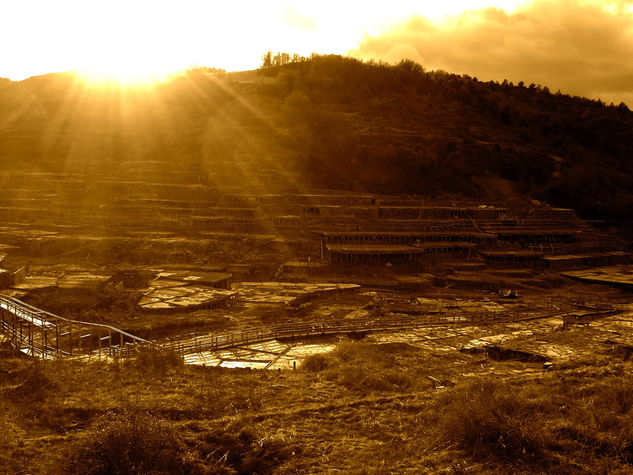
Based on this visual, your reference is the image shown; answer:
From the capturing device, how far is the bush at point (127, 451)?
6.79 metres

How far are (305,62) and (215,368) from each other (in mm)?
83322

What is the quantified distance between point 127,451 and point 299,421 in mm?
2918

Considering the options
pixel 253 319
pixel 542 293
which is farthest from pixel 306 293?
pixel 542 293

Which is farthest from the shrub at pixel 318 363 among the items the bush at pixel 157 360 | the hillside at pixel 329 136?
the hillside at pixel 329 136

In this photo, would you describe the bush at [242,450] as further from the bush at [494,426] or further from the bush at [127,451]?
the bush at [494,426]

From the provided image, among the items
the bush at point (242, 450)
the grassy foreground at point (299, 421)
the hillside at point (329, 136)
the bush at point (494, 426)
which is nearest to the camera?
the grassy foreground at point (299, 421)

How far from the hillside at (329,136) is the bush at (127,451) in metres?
39.4

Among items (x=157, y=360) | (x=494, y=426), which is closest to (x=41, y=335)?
(x=157, y=360)

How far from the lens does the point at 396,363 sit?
14.2 metres

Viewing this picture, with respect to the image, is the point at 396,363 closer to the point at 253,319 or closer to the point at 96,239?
the point at 253,319

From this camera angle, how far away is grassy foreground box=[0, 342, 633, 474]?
7.23 metres

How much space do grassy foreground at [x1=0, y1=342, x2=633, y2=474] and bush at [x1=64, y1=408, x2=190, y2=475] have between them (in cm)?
2

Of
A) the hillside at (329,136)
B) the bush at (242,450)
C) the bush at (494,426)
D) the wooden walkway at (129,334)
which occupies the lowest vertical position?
the wooden walkway at (129,334)

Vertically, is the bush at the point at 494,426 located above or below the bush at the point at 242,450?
above
